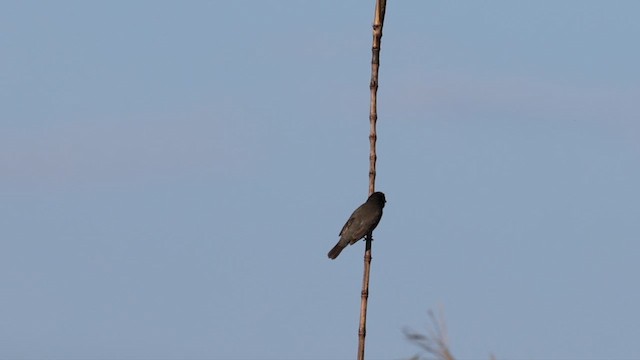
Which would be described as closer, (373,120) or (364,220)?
(373,120)

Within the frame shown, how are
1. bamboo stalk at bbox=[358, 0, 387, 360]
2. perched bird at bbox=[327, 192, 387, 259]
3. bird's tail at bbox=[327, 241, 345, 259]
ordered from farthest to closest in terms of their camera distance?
bird's tail at bbox=[327, 241, 345, 259]
perched bird at bbox=[327, 192, 387, 259]
bamboo stalk at bbox=[358, 0, 387, 360]

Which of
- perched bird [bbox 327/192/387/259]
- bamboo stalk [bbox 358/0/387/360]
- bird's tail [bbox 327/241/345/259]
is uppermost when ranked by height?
bamboo stalk [bbox 358/0/387/360]

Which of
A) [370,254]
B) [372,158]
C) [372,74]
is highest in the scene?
[372,74]

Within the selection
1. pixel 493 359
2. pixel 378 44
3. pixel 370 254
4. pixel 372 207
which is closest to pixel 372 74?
pixel 378 44

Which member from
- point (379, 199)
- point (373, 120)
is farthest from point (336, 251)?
point (373, 120)

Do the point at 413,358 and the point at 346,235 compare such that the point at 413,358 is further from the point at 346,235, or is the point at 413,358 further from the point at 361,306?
the point at 346,235

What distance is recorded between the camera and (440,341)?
475 cm

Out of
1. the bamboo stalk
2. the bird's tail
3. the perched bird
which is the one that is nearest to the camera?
the bamboo stalk

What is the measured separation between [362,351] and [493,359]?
550 centimetres

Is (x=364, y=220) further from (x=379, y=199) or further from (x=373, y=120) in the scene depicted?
(x=373, y=120)

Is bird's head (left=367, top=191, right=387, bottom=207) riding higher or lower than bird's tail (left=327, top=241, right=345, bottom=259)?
higher

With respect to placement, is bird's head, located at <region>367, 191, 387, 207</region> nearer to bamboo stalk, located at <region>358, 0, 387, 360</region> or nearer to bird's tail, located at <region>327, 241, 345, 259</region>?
bird's tail, located at <region>327, 241, 345, 259</region>

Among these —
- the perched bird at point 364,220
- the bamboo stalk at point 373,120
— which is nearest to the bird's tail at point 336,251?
the perched bird at point 364,220

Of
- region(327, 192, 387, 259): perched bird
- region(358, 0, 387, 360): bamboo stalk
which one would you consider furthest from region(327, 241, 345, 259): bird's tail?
region(358, 0, 387, 360): bamboo stalk
